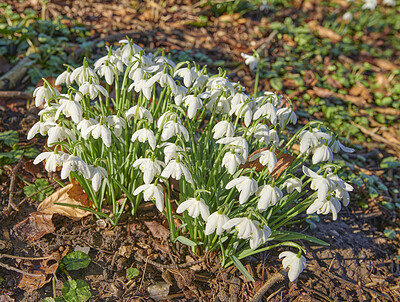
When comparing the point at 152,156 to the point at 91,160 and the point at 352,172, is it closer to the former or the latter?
the point at 91,160

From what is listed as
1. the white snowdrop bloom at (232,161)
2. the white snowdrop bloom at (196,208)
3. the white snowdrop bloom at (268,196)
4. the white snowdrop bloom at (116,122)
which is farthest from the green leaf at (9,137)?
the white snowdrop bloom at (268,196)

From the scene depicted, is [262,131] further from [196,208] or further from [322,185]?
[196,208]

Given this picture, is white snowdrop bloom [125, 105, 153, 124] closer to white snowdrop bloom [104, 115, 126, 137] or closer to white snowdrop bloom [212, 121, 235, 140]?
white snowdrop bloom [104, 115, 126, 137]

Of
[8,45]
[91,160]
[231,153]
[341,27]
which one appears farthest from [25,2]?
[341,27]

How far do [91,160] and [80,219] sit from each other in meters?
0.43

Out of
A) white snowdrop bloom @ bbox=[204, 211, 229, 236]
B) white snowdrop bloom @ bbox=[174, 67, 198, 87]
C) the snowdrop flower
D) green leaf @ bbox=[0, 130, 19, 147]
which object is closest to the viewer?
white snowdrop bloom @ bbox=[204, 211, 229, 236]

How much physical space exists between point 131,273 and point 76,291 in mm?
301

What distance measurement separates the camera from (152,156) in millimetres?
1754

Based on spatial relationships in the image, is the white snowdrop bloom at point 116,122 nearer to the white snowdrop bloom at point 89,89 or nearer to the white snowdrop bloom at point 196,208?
the white snowdrop bloom at point 89,89

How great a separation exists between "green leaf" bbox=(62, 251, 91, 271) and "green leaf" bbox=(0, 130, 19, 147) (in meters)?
1.06

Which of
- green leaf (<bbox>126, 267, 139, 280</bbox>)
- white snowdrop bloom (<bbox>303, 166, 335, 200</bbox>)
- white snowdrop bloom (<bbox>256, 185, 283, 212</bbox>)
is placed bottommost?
green leaf (<bbox>126, 267, 139, 280</bbox>)

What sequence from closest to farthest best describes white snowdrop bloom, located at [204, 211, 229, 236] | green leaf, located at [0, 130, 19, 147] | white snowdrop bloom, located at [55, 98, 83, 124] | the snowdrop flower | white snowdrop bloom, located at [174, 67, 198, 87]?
1. white snowdrop bloom, located at [204, 211, 229, 236]
2. white snowdrop bloom, located at [55, 98, 83, 124]
3. the snowdrop flower
4. white snowdrop bloom, located at [174, 67, 198, 87]
5. green leaf, located at [0, 130, 19, 147]

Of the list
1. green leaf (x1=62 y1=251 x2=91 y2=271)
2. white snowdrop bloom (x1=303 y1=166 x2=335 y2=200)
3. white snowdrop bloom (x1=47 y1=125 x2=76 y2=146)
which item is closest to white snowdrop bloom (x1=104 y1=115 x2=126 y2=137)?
white snowdrop bloom (x1=47 y1=125 x2=76 y2=146)

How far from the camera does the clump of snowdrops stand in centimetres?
172
